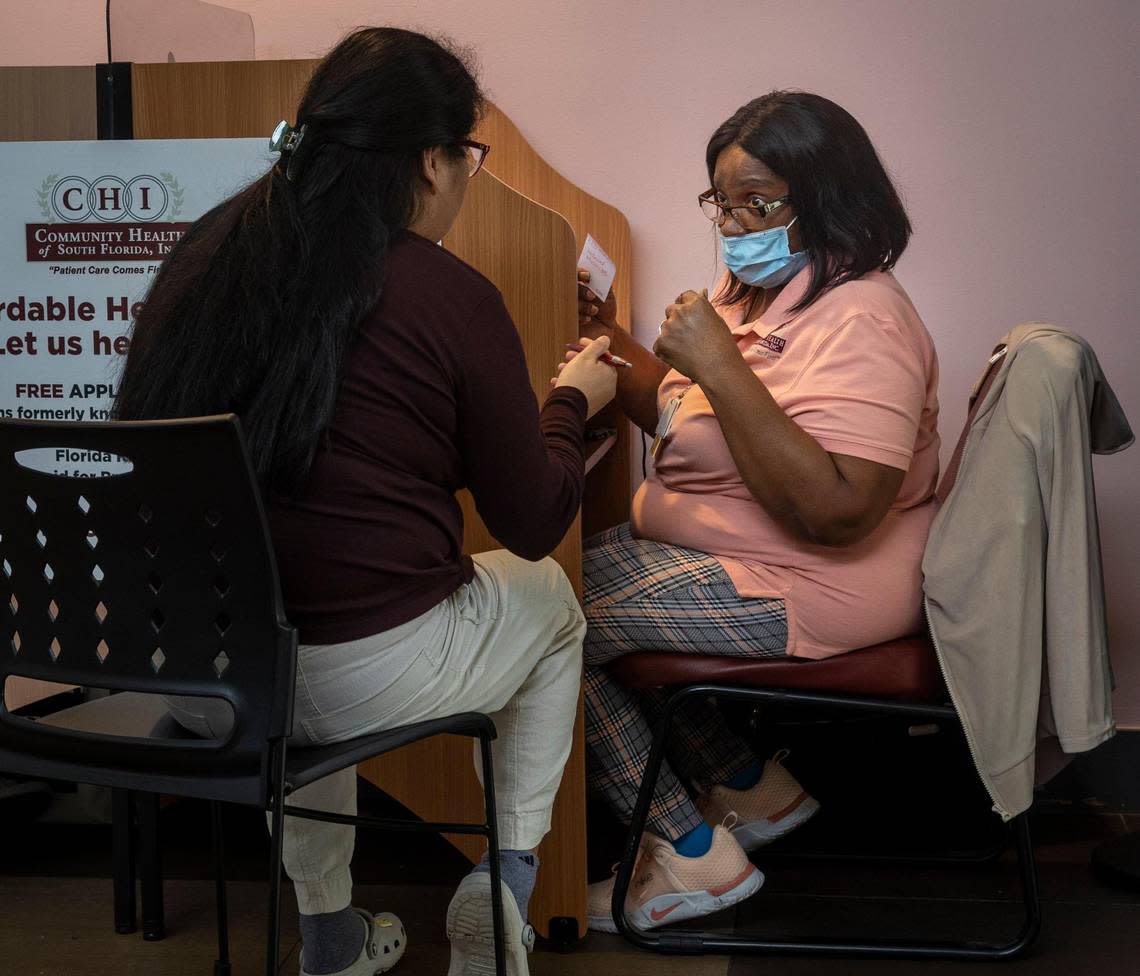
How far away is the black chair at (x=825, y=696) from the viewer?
1.71m

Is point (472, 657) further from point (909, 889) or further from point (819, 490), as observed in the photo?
point (909, 889)

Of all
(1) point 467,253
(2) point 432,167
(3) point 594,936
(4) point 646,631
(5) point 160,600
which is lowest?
(3) point 594,936

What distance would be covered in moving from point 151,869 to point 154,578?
0.85m

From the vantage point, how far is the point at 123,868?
6.13 ft

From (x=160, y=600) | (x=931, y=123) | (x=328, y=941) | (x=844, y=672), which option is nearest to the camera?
(x=160, y=600)

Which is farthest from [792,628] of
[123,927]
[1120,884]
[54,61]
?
[54,61]

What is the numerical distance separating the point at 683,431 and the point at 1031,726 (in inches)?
24.4

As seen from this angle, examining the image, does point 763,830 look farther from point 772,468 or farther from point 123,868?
point 123,868

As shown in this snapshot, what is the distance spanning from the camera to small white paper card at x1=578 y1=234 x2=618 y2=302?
1.93 metres

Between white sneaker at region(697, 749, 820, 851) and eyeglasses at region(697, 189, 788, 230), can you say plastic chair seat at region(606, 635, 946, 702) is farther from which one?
eyeglasses at region(697, 189, 788, 230)

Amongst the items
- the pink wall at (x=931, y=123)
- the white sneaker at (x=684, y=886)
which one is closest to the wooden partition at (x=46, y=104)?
the pink wall at (x=931, y=123)

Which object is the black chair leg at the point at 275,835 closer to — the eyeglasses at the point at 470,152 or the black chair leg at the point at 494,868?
the black chair leg at the point at 494,868

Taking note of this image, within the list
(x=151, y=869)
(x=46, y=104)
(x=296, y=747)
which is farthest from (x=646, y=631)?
(x=46, y=104)

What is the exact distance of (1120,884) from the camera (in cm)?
198
